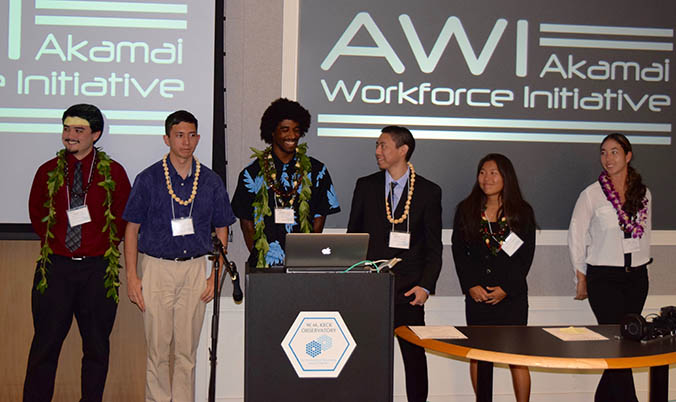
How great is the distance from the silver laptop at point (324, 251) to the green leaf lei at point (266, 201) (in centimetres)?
168

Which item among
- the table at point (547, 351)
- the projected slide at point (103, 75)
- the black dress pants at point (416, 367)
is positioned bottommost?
the black dress pants at point (416, 367)

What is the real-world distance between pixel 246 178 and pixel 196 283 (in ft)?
2.33

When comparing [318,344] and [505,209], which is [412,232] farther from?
[318,344]

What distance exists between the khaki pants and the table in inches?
58.6

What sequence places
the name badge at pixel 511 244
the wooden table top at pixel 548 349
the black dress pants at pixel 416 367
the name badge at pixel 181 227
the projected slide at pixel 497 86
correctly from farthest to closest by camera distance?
the projected slide at pixel 497 86 < the name badge at pixel 511 244 < the black dress pants at pixel 416 367 < the name badge at pixel 181 227 < the wooden table top at pixel 548 349

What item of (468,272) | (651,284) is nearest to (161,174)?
(468,272)

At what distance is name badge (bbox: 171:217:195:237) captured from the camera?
390 cm

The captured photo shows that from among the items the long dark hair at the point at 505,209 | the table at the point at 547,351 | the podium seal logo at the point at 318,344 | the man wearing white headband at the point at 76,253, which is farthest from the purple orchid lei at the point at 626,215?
the man wearing white headband at the point at 76,253

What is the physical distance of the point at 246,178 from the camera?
418 centimetres

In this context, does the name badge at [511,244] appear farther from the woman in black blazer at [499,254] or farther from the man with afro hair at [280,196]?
the man with afro hair at [280,196]

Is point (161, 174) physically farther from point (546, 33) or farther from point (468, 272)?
point (546, 33)

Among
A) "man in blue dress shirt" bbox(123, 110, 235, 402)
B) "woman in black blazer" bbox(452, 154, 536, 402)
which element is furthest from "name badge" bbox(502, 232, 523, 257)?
"man in blue dress shirt" bbox(123, 110, 235, 402)

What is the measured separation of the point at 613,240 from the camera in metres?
4.48

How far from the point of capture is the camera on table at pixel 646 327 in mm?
2980
